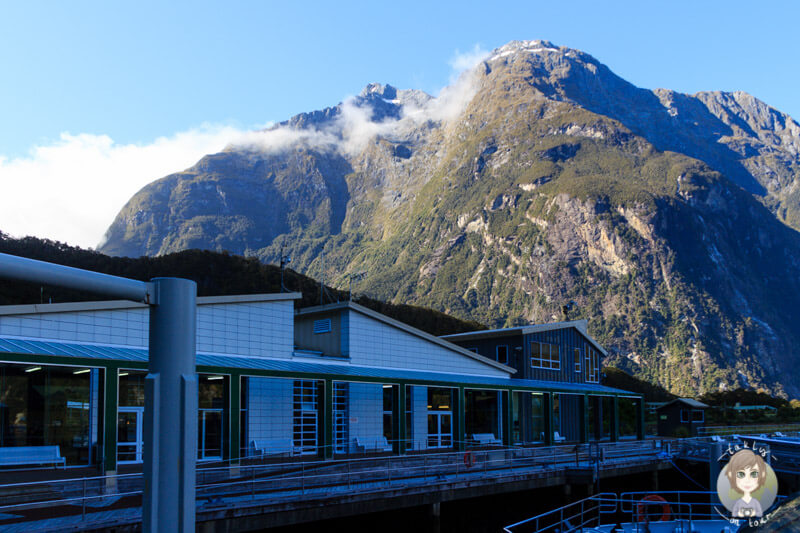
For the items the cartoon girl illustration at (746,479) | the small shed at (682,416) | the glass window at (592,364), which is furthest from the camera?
the small shed at (682,416)

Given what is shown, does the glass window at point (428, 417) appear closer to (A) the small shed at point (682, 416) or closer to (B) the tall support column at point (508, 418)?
(B) the tall support column at point (508, 418)

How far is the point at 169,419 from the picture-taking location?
4309 millimetres

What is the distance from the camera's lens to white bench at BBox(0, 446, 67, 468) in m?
18.5

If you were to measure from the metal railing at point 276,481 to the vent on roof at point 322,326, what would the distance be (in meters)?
6.27

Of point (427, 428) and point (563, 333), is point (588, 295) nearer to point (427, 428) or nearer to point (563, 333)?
point (563, 333)

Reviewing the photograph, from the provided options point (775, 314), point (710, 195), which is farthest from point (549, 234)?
point (775, 314)

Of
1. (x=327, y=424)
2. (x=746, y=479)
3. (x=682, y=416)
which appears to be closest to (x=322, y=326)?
(x=327, y=424)

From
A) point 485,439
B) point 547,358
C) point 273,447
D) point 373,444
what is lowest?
point 485,439

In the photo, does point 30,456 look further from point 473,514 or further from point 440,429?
point 440,429

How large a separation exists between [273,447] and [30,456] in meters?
8.02

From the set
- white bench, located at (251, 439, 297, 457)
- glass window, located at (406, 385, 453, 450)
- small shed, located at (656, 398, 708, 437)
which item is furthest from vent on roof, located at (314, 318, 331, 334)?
small shed, located at (656, 398, 708, 437)

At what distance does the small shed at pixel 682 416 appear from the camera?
1839 inches

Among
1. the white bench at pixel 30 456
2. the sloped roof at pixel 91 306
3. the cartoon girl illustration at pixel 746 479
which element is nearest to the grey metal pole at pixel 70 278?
the sloped roof at pixel 91 306

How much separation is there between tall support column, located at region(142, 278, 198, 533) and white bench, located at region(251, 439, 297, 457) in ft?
67.2
